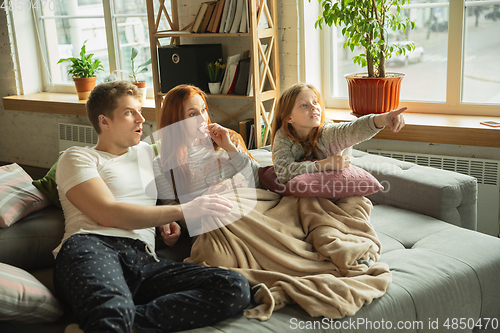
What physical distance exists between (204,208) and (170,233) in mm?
291

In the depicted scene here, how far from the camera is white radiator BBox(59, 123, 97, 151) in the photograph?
3.74 meters

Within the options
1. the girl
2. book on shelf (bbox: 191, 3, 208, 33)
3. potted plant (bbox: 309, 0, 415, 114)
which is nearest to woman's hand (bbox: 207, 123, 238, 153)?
the girl

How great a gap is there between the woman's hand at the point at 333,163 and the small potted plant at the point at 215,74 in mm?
1381

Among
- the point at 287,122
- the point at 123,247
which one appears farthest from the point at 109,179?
the point at 287,122

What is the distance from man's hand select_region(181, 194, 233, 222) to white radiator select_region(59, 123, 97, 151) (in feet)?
7.86

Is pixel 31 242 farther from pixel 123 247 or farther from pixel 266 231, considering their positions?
pixel 266 231

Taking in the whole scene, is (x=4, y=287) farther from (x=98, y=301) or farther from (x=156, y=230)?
(x=156, y=230)

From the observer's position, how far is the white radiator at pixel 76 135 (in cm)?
374

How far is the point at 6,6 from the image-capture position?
4023 millimetres

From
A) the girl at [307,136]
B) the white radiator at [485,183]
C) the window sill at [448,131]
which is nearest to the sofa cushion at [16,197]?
the girl at [307,136]

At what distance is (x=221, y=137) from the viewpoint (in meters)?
1.79

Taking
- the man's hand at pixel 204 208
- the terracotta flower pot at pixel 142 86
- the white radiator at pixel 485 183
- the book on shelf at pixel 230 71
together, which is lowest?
the white radiator at pixel 485 183

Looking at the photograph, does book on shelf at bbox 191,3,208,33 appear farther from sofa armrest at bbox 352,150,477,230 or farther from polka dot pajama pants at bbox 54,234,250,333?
polka dot pajama pants at bbox 54,234,250,333

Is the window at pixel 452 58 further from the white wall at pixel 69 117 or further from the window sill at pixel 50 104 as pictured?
the window sill at pixel 50 104
